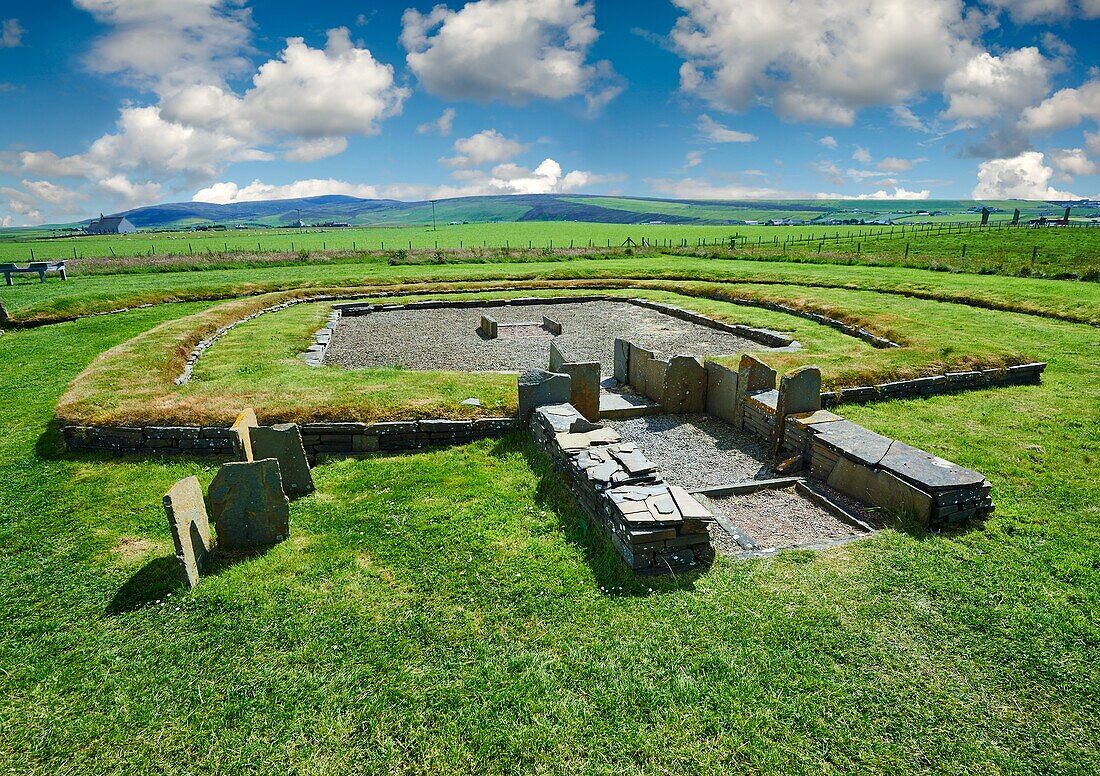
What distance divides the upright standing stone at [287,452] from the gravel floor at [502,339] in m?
7.07

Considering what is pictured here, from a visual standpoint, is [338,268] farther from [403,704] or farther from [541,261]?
[403,704]

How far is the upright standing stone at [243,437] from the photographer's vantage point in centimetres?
746

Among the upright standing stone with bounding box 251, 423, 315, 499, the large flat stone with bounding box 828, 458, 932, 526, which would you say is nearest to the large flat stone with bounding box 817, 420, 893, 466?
the large flat stone with bounding box 828, 458, 932, 526

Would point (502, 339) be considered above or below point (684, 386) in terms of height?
below

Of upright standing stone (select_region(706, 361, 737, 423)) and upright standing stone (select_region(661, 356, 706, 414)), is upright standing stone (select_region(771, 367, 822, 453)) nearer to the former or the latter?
upright standing stone (select_region(706, 361, 737, 423))

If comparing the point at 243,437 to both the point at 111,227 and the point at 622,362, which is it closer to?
the point at 622,362

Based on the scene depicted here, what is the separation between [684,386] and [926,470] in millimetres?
4661

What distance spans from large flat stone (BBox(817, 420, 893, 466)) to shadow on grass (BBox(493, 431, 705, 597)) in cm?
315

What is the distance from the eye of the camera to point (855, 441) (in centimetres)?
811

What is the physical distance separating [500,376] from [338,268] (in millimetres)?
29792

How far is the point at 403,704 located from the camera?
452 cm

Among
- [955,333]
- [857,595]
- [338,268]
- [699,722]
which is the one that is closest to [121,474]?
[699,722]

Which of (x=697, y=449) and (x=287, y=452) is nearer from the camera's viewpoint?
(x=287, y=452)

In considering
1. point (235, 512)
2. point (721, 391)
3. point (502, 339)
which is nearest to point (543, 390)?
point (721, 391)
